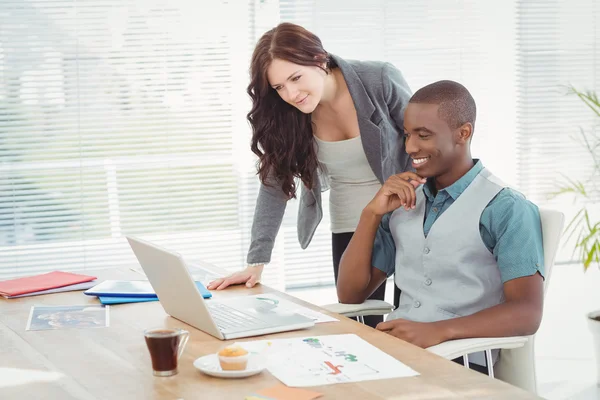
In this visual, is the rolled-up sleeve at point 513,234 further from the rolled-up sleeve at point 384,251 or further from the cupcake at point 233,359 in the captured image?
the cupcake at point 233,359

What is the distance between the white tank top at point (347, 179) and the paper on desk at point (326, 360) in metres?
0.93

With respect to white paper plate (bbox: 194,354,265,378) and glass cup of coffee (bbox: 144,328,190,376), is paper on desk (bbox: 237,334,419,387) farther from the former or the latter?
glass cup of coffee (bbox: 144,328,190,376)

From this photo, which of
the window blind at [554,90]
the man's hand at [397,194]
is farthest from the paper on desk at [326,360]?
the window blind at [554,90]

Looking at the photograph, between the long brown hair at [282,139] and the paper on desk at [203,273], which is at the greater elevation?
the long brown hair at [282,139]

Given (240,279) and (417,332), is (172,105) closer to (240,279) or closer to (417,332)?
(240,279)

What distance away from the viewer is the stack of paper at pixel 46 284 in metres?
2.18

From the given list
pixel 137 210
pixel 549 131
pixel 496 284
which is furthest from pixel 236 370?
pixel 549 131

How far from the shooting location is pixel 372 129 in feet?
7.83

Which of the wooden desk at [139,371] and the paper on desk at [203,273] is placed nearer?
the wooden desk at [139,371]

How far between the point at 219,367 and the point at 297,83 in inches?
41.9

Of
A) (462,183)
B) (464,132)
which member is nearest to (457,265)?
(462,183)

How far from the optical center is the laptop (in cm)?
165

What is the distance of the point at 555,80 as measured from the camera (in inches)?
177

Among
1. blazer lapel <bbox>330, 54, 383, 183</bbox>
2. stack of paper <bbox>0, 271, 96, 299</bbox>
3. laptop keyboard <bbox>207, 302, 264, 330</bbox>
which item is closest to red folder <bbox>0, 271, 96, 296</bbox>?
stack of paper <bbox>0, 271, 96, 299</bbox>
